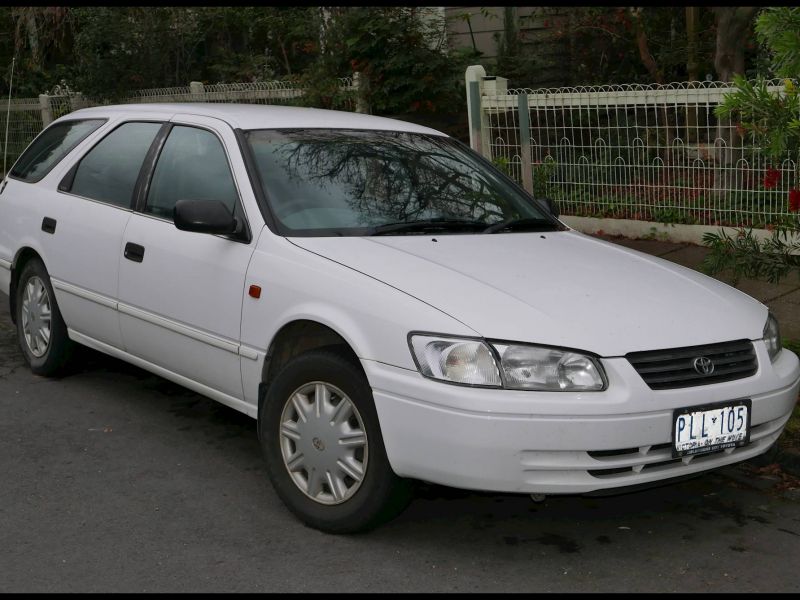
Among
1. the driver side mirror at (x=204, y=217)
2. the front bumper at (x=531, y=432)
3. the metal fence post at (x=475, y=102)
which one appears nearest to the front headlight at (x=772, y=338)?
the front bumper at (x=531, y=432)

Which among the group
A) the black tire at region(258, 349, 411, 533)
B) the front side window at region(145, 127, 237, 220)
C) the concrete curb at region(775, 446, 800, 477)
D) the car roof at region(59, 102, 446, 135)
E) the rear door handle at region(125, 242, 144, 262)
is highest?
the car roof at region(59, 102, 446, 135)

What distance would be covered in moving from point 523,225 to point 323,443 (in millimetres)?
1652

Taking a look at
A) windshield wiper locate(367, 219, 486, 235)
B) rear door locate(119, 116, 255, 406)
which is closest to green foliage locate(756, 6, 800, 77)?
windshield wiper locate(367, 219, 486, 235)

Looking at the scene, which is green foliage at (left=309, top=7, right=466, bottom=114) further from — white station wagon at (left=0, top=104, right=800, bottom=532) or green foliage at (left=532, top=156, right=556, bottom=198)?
white station wagon at (left=0, top=104, right=800, bottom=532)

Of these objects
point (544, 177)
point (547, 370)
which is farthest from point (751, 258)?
point (544, 177)

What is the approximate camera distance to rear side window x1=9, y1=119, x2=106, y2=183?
21.8 ft

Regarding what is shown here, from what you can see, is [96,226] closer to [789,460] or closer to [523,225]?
[523,225]

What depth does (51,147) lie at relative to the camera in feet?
22.5

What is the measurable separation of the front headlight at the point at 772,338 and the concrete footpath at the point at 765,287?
2334 millimetres

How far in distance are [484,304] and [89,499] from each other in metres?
1.95

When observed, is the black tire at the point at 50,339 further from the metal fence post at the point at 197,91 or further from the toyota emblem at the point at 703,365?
the metal fence post at the point at 197,91

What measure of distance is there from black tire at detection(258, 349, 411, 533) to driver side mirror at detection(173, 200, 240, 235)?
750 mm

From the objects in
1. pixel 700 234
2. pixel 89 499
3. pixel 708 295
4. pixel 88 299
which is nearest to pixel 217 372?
pixel 89 499

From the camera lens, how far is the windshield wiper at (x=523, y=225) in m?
5.24
